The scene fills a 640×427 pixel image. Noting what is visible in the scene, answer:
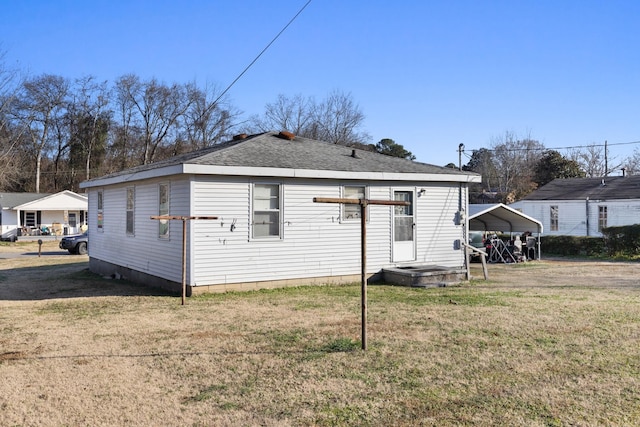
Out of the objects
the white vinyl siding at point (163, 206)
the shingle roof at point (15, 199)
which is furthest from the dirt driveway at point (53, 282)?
the shingle roof at point (15, 199)

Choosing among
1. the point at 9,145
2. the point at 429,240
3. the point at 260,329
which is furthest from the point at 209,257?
the point at 9,145

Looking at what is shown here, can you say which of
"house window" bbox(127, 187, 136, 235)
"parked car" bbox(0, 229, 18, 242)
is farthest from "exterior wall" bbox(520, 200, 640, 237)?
"parked car" bbox(0, 229, 18, 242)

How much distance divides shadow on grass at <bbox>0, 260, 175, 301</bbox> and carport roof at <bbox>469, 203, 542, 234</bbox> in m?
11.6

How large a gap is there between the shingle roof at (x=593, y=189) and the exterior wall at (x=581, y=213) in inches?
10.9

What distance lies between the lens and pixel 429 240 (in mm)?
13742

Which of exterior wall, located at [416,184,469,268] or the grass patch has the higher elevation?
exterior wall, located at [416,184,469,268]

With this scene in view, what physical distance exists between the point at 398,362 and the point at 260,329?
2.43 m

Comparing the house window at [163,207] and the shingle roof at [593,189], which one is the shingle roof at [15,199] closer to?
the house window at [163,207]

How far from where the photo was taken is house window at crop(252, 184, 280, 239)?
37.5 ft

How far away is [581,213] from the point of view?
90.6 feet

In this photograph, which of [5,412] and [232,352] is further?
[232,352]

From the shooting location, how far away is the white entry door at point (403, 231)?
13.2 metres

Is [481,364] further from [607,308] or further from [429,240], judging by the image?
[429,240]

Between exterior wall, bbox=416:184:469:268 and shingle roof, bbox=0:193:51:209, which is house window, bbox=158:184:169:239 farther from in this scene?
shingle roof, bbox=0:193:51:209
